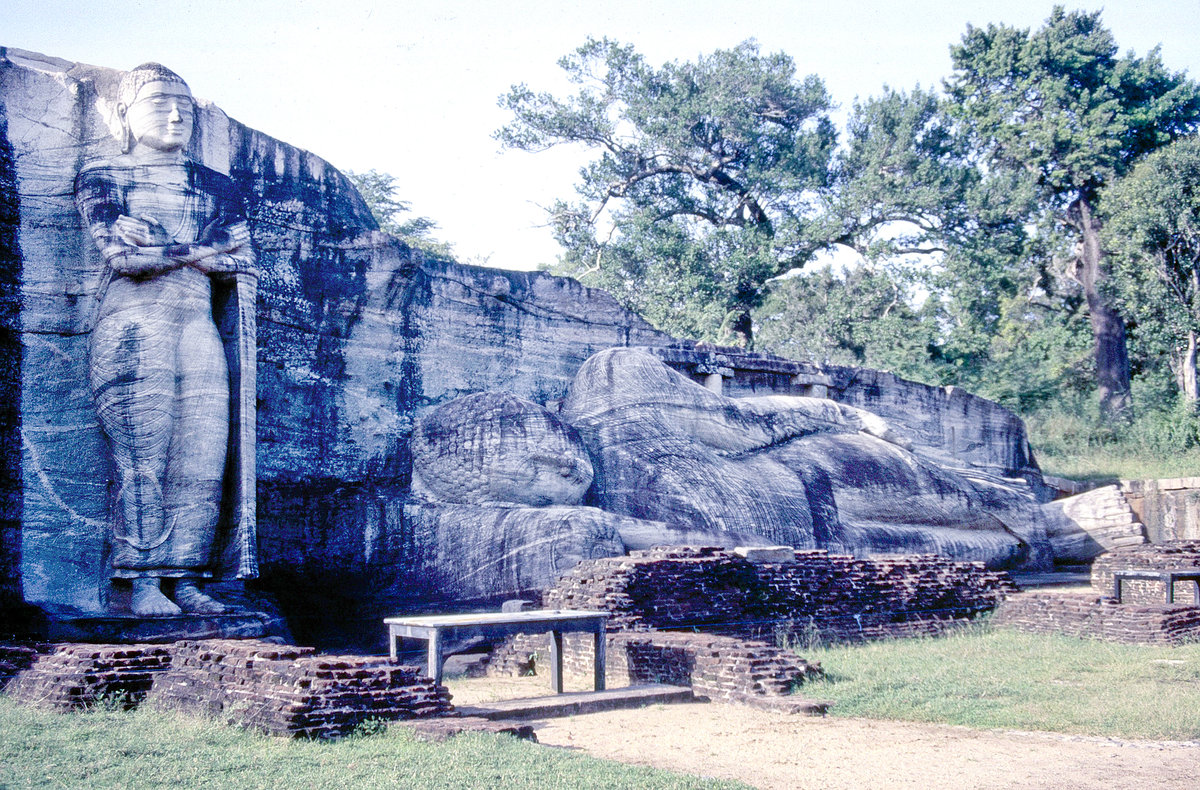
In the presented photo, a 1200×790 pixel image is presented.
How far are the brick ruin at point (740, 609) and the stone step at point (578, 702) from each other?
26 cm

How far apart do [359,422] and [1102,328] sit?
22.0 metres

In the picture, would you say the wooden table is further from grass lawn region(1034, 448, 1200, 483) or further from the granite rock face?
grass lawn region(1034, 448, 1200, 483)

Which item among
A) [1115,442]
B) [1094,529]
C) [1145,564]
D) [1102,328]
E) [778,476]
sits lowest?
[1145,564]

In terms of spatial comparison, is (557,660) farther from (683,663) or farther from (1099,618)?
(1099,618)

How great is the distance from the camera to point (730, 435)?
1242cm

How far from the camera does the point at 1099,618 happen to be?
33.0 ft

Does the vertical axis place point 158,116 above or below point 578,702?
above

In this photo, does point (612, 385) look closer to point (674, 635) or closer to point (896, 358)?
point (674, 635)

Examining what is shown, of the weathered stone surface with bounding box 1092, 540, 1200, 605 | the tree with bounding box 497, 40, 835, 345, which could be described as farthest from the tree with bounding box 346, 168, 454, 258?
the weathered stone surface with bounding box 1092, 540, 1200, 605

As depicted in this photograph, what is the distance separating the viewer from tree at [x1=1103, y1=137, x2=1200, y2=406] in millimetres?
23109

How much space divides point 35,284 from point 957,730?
23.9 feet

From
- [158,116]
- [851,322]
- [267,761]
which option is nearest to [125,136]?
[158,116]

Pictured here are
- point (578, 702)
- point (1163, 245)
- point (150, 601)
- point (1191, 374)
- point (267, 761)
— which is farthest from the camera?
point (1191, 374)

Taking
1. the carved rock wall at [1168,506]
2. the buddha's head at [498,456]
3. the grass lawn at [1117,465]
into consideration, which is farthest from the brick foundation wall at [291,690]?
the grass lawn at [1117,465]
